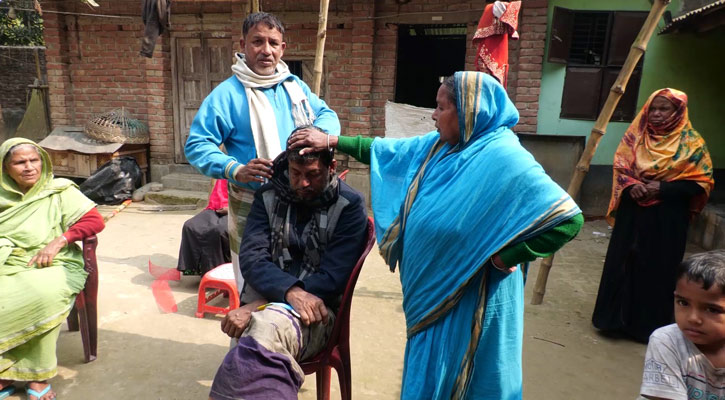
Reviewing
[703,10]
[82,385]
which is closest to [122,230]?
[82,385]

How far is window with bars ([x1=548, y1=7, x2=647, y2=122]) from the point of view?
6416mm

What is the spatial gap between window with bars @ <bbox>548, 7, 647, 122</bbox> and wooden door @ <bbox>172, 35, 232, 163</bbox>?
200 inches

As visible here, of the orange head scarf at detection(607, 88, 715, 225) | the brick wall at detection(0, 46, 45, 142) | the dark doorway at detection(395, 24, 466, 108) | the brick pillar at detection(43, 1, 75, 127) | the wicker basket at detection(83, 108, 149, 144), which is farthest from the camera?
the brick wall at detection(0, 46, 45, 142)

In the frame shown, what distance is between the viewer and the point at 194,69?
26.6 ft

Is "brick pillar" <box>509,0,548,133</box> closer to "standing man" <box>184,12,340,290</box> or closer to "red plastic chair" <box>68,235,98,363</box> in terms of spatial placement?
"standing man" <box>184,12,340,290</box>

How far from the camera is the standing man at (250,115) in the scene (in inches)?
89.4

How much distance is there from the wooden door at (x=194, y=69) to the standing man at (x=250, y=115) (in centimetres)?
601

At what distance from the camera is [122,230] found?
618 centimetres

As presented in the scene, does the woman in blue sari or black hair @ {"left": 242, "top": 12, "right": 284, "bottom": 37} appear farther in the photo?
black hair @ {"left": 242, "top": 12, "right": 284, "bottom": 37}

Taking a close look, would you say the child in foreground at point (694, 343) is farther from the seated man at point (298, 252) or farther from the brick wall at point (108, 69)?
the brick wall at point (108, 69)

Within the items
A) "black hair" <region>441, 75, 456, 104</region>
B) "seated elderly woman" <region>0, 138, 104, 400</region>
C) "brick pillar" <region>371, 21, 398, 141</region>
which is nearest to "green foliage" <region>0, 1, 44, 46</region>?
"brick pillar" <region>371, 21, 398, 141</region>

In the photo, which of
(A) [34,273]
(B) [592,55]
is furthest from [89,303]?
(B) [592,55]

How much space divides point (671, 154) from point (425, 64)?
22.1 feet

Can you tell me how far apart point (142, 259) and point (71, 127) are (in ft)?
14.6
